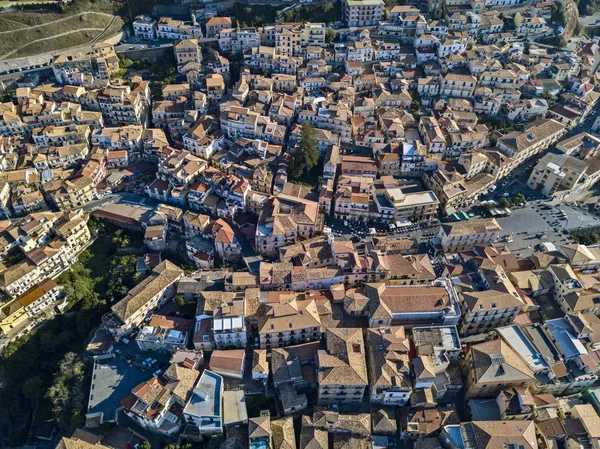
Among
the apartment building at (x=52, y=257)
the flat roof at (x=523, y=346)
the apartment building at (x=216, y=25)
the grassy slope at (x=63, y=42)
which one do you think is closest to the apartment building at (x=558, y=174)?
the flat roof at (x=523, y=346)

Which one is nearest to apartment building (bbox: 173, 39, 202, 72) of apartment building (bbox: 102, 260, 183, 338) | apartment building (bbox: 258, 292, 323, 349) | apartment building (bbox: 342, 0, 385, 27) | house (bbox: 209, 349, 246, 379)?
apartment building (bbox: 342, 0, 385, 27)

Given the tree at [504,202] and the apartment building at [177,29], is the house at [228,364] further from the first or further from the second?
the apartment building at [177,29]

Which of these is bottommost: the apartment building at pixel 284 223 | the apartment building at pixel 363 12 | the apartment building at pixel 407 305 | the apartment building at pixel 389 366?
the apartment building at pixel 389 366

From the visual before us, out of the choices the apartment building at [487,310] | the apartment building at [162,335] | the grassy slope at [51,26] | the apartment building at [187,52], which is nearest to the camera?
the apartment building at [162,335]

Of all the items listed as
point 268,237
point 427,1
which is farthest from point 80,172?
point 427,1

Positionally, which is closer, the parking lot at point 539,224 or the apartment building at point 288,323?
the apartment building at point 288,323

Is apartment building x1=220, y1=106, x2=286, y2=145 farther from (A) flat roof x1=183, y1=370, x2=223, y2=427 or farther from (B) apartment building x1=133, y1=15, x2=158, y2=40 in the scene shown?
(A) flat roof x1=183, y1=370, x2=223, y2=427
